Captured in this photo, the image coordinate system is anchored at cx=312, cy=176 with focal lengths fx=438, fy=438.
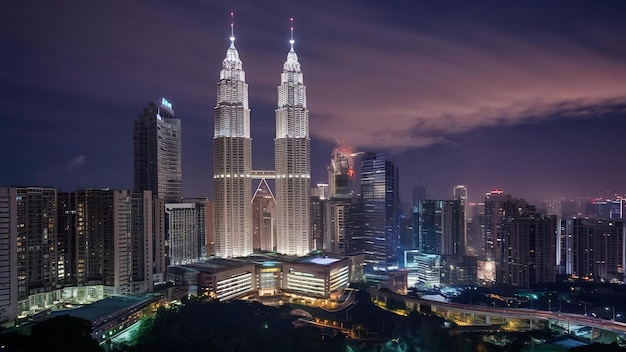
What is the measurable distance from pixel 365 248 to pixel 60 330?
12.7 meters

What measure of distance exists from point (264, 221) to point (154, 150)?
5443 millimetres

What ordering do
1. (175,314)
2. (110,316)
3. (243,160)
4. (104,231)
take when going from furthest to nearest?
(243,160), (104,231), (175,314), (110,316)

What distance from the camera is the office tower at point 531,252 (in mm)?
13719

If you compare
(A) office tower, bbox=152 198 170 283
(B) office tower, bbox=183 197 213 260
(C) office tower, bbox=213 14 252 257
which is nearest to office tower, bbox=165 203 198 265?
(B) office tower, bbox=183 197 213 260

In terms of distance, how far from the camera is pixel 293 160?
15.4 metres

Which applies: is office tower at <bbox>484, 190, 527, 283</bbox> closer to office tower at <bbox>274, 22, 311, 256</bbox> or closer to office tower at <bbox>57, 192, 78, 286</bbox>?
office tower at <bbox>274, 22, 311, 256</bbox>

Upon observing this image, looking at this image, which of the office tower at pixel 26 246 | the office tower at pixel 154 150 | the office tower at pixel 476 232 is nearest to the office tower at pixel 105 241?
the office tower at pixel 26 246

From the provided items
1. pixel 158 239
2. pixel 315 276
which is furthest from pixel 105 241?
pixel 315 276

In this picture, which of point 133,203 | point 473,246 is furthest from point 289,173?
point 473,246

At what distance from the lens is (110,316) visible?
764cm

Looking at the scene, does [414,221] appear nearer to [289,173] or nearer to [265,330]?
[289,173]

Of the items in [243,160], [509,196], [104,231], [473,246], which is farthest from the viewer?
[473,246]

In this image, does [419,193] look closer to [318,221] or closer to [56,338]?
[318,221]

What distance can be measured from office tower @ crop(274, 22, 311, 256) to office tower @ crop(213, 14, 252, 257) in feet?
4.39
